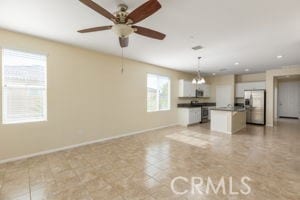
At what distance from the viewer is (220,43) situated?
12.1 ft

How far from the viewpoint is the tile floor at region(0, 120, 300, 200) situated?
2104mm

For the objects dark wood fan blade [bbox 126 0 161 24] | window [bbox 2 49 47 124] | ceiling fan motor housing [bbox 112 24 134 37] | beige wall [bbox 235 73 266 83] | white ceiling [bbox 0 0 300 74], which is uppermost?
white ceiling [bbox 0 0 300 74]

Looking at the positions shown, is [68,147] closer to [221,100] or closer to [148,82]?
[148,82]

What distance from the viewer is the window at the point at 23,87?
3086 mm

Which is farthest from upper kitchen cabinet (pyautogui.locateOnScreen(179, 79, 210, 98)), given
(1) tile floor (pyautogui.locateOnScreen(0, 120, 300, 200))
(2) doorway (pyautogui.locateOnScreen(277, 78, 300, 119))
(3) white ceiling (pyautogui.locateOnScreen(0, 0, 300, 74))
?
(2) doorway (pyautogui.locateOnScreen(277, 78, 300, 119))

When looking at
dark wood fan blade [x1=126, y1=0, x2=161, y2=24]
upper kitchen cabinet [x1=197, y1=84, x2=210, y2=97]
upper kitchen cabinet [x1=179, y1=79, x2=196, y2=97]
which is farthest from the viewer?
upper kitchen cabinet [x1=197, y1=84, x2=210, y2=97]

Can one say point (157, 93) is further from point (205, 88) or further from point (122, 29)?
point (122, 29)

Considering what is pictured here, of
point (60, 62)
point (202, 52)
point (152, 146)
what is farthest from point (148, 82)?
point (60, 62)

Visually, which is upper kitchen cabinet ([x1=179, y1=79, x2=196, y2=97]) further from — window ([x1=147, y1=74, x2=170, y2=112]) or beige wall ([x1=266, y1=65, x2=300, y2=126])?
beige wall ([x1=266, y1=65, x2=300, y2=126])

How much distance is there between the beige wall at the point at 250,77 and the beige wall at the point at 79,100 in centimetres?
577

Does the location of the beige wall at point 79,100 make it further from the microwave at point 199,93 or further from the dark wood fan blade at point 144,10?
the microwave at point 199,93

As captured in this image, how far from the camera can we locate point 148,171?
273cm

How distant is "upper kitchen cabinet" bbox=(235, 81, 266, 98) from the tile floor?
408cm

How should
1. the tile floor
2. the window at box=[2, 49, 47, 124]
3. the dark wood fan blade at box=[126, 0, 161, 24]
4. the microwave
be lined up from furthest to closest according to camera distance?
the microwave, the window at box=[2, 49, 47, 124], the tile floor, the dark wood fan blade at box=[126, 0, 161, 24]
